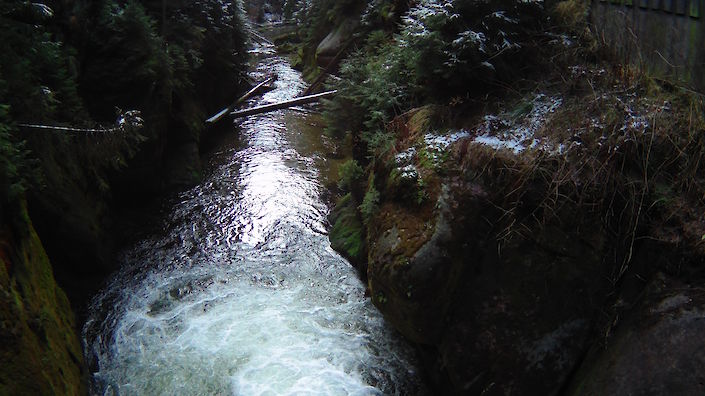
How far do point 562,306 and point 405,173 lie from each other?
2222 mm

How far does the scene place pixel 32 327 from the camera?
12.8 ft

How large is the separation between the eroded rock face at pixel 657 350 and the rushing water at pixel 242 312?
2.08 meters

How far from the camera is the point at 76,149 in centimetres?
647

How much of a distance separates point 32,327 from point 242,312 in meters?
2.70

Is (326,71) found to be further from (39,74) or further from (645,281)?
(645,281)

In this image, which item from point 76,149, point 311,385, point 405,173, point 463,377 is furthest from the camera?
point 76,149

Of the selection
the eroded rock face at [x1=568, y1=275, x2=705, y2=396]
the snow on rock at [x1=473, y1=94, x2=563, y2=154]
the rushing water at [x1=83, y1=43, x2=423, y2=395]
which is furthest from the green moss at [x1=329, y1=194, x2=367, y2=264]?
the eroded rock face at [x1=568, y1=275, x2=705, y2=396]

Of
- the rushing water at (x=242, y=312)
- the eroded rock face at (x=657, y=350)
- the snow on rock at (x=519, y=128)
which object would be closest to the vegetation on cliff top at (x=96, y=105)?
the rushing water at (x=242, y=312)

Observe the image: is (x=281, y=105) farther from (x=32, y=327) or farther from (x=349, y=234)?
(x=32, y=327)

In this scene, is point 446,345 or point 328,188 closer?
point 446,345

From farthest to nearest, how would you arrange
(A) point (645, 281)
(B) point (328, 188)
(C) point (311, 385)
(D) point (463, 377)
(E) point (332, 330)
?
(B) point (328, 188) → (E) point (332, 330) → (C) point (311, 385) → (D) point (463, 377) → (A) point (645, 281)

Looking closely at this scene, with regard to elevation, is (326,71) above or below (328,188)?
above

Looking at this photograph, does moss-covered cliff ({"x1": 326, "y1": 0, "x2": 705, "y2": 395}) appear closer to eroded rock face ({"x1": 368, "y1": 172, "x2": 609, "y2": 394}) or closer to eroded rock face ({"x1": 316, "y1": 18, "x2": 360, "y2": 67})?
eroded rock face ({"x1": 368, "y1": 172, "x2": 609, "y2": 394})

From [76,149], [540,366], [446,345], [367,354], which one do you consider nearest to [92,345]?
[76,149]
